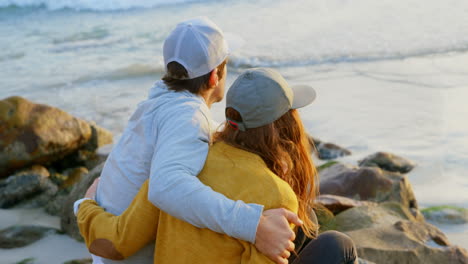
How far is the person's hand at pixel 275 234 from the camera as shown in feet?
6.18

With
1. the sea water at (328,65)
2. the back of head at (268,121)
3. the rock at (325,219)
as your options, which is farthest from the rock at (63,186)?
the back of head at (268,121)

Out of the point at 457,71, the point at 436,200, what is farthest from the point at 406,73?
the point at 436,200

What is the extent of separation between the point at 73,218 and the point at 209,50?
91.9 inches

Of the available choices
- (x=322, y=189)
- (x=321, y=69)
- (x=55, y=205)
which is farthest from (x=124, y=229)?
(x=321, y=69)

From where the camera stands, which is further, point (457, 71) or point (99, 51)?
point (99, 51)

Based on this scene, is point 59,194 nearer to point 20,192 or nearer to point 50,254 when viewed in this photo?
point 20,192

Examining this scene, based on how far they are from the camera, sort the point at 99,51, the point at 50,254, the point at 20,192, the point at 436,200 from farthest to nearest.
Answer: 1. the point at 99,51
2. the point at 20,192
3. the point at 436,200
4. the point at 50,254

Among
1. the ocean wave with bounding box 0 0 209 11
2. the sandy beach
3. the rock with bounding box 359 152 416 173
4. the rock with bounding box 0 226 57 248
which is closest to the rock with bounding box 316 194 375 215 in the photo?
the sandy beach

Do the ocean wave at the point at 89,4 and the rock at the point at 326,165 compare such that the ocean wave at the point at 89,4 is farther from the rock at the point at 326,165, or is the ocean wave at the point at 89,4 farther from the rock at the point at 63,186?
the rock at the point at 326,165

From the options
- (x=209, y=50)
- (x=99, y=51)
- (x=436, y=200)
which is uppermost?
(x=209, y=50)

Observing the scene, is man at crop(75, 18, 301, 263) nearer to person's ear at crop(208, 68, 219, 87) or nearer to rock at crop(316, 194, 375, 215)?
person's ear at crop(208, 68, 219, 87)

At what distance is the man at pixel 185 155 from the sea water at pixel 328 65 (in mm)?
2996

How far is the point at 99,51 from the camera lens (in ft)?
40.0

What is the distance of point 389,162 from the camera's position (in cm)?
532
